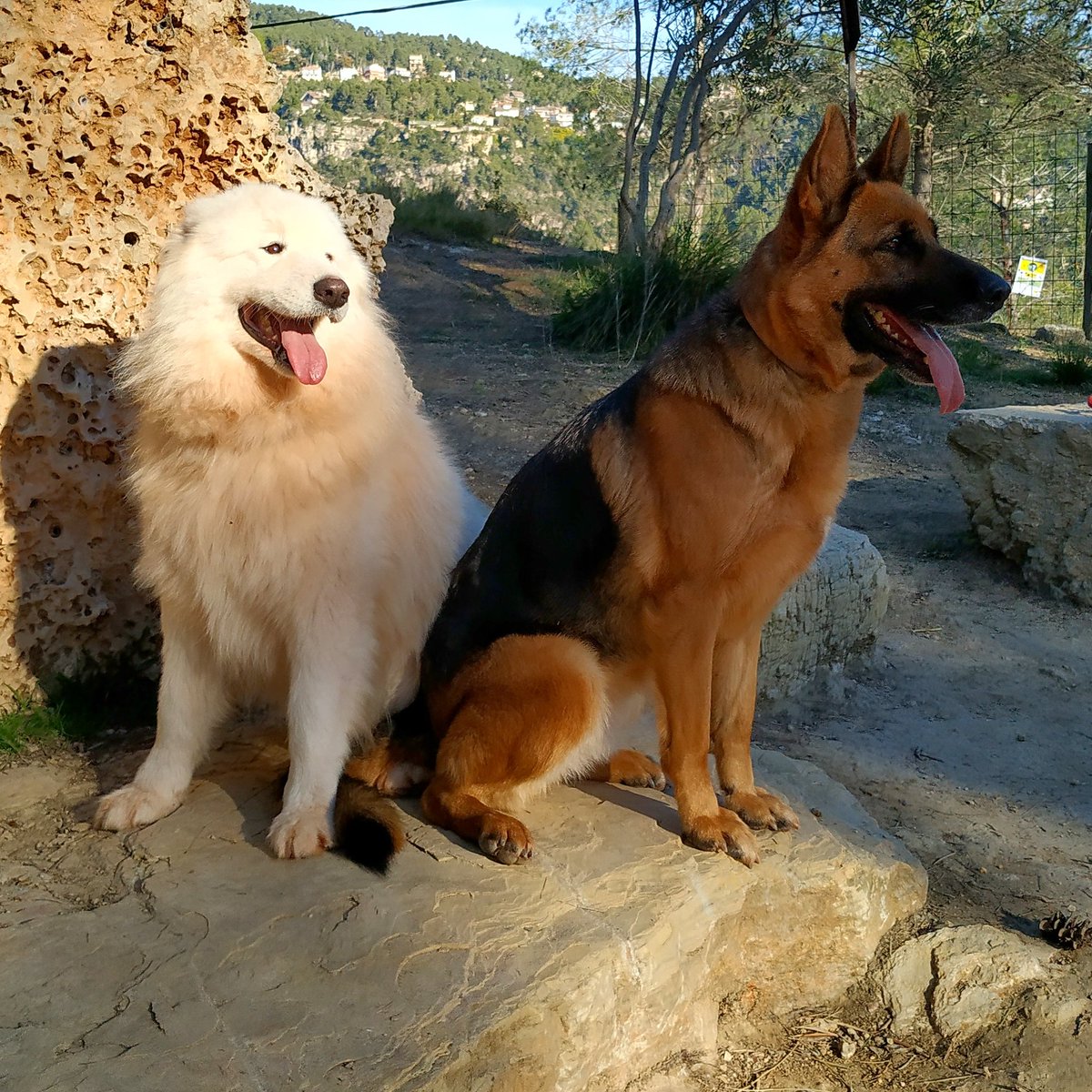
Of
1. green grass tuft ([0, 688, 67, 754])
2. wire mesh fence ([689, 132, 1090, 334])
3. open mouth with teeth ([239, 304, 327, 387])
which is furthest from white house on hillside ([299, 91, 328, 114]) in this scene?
open mouth with teeth ([239, 304, 327, 387])

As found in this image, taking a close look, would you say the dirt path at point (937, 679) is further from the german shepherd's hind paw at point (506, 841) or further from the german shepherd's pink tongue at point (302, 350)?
the german shepherd's pink tongue at point (302, 350)

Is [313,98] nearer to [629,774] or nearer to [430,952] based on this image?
[629,774]

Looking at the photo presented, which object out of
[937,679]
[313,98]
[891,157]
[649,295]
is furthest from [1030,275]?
[313,98]

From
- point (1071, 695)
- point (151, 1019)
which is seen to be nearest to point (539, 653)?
point (151, 1019)

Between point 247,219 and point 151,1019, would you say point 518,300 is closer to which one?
point 247,219

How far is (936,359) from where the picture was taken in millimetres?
2992

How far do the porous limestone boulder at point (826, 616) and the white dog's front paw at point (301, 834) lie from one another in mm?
2716

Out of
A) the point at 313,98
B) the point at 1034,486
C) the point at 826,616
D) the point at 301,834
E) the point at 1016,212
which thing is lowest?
the point at 301,834

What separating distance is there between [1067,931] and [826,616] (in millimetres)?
2238

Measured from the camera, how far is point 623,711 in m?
3.36

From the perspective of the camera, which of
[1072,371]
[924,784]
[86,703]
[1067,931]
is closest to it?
[1067,931]

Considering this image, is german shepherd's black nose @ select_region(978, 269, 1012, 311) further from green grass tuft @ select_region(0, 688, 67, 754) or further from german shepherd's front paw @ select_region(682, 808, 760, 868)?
green grass tuft @ select_region(0, 688, 67, 754)

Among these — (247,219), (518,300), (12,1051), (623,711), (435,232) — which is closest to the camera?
(12,1051)

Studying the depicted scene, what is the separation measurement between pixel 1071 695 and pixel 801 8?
634 inches
